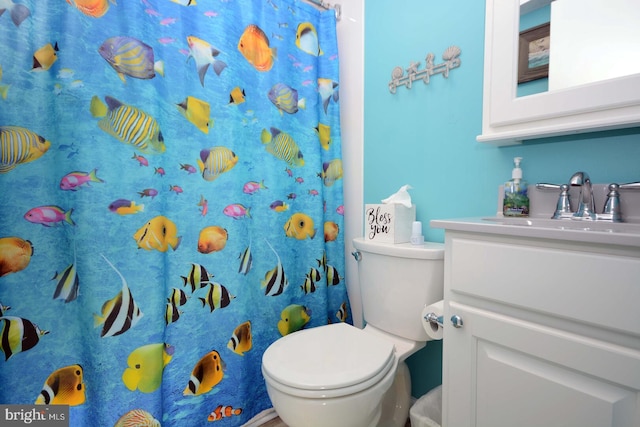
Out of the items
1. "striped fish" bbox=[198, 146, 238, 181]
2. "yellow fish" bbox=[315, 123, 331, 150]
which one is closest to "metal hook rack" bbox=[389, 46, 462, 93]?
"yellow fish" bbox=[315, 123, 331, 150]

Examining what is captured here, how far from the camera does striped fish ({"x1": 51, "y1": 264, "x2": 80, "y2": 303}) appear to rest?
35.4 inches

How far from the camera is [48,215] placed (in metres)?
0.89

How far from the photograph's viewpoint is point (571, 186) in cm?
86

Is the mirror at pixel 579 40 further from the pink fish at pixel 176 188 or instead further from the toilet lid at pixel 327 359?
the pink fish at pixel 176 188

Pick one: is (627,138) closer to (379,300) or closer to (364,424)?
(379,300)

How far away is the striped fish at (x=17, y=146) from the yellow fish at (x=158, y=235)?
348 mm

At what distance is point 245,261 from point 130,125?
631 millimetres

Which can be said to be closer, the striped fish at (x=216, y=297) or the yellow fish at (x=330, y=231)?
the striped fish at (x=216, y=297)

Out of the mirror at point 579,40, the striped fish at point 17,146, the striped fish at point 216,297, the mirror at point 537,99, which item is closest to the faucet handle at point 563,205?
the mirror at point 537,99

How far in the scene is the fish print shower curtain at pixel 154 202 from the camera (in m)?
0.86

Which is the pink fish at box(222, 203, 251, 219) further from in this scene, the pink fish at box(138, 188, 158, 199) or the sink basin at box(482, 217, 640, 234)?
the sink basin at box(482, 217, 640, 234)

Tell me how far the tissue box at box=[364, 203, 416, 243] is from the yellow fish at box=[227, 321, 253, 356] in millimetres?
628

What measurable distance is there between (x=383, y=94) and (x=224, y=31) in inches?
28.9

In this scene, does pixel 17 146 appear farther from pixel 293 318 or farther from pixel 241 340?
pixel 293 318
